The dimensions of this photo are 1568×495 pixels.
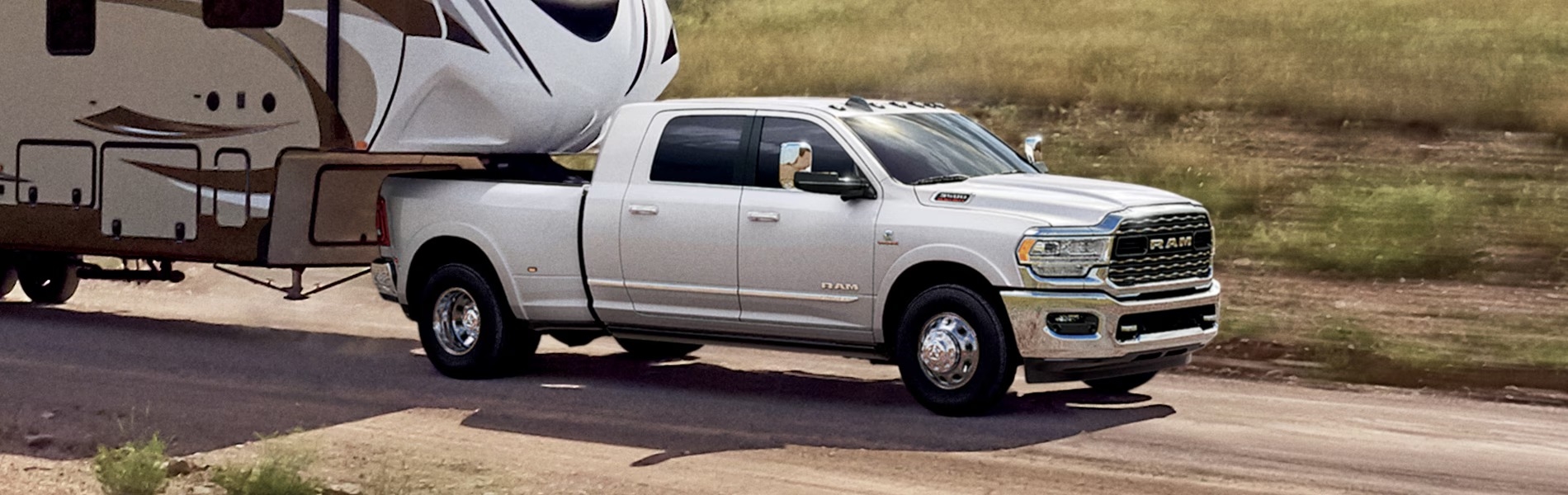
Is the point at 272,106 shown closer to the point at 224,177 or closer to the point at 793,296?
the point at 224,177

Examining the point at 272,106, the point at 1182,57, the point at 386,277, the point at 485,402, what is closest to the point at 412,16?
the point at 272,106

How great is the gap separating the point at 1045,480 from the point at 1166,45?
673 inches

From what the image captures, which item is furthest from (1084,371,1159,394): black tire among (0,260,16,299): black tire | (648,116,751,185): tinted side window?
(0,260,16,299): black tire

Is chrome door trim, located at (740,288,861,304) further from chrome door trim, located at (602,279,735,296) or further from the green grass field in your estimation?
the green grass field

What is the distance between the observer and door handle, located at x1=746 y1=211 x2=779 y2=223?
11.7 m

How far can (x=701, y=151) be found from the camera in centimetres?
1223

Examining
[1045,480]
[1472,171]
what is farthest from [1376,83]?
[1045,480]

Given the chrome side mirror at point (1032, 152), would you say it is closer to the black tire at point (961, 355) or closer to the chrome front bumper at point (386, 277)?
the black tire at point (961, 355)

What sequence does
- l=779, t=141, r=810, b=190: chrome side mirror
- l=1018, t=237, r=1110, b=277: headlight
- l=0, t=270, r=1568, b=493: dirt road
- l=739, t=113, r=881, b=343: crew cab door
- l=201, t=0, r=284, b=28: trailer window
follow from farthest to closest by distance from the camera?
l=201, t=0, r=284, b=28: trailer window < l=739, t=113, r=881, b=343: crew cab door < l=779, t=141, r=810, b=190: chrome side mirror < l=1018, t=237, r=1110, b=277: headlight < l=0, t=270, r=1568, b=493: dirt road

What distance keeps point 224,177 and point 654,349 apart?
3405 millimetres

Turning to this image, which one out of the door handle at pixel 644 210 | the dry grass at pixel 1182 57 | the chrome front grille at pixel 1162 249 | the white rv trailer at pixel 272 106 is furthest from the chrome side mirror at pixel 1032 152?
the dry grass at pixel 1182 57

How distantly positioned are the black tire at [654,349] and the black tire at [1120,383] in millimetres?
3271

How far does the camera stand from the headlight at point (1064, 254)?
1073cm

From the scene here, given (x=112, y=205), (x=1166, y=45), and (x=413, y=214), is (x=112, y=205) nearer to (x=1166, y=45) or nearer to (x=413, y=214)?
(x=413, y=214)
